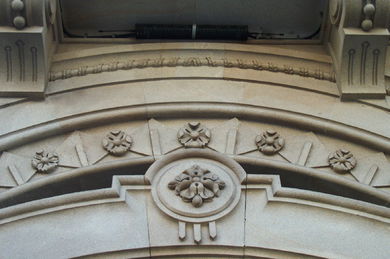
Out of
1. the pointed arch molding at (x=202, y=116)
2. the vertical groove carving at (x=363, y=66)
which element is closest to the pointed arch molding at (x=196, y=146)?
the pointed arch molding at (x=202, y=116)

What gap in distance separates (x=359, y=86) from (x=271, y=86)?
1.12 metres

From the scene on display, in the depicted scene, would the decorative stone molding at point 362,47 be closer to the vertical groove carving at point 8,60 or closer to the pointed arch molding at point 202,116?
the pointed arch molding at point 202,116

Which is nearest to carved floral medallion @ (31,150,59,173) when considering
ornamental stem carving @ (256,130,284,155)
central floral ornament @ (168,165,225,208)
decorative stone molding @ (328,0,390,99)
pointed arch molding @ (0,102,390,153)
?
pointed arch molding @ (0,102,390,153)

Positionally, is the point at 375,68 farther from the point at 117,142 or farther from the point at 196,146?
the point at 117,142

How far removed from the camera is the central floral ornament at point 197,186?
809cm

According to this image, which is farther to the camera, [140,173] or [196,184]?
[140,173]

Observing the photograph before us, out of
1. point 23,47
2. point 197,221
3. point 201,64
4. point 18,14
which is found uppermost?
point 18,14

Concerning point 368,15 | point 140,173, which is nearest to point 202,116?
point 140,173

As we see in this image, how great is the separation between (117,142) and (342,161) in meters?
2.67

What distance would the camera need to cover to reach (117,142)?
30.3 feet

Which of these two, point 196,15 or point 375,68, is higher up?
point 196,15

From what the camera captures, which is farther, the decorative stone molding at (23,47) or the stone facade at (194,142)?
the decorative stone molding at (23,47)

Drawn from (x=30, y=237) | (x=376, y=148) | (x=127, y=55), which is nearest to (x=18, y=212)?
(x=30, y=237)

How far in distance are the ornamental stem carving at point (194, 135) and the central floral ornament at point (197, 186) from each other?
0.87 m
